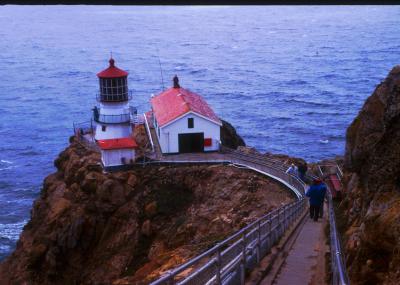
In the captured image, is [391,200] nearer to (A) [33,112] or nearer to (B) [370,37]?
(A) [33,112]

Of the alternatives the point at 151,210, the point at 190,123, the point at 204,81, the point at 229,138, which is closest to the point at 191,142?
the point at 190,123

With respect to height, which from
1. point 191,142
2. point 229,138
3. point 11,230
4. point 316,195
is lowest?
point 11,230

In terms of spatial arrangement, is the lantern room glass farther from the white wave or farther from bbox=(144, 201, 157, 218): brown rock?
the white wave

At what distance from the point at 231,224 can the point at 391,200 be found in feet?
53.9

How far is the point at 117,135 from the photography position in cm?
3791

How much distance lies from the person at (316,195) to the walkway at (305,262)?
1661mm

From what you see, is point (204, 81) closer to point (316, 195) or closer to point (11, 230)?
point (11, 230)

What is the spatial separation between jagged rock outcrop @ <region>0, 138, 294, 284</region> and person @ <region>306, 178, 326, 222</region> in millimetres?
7187

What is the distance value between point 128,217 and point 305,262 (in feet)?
60.5

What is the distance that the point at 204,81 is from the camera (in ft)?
299

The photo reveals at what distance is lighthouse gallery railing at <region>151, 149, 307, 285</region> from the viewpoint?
7132mm

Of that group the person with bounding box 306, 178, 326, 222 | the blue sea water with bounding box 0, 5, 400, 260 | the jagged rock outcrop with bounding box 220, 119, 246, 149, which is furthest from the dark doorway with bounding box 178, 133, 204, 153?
the person with bounding box 306, 178, 326, 222

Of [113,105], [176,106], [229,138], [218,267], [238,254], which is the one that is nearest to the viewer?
[218,267]

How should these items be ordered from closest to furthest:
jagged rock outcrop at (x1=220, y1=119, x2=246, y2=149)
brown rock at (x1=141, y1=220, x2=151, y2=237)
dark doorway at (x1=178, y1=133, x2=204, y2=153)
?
brown rock at (x1=141, y1=220, x2=151, y2=237) < dark doorway at (x1=178, y1=133, x2=204, y2=153) < jagged rock outcrop at (x1=220, y1=119, x2=246, y2=149)
